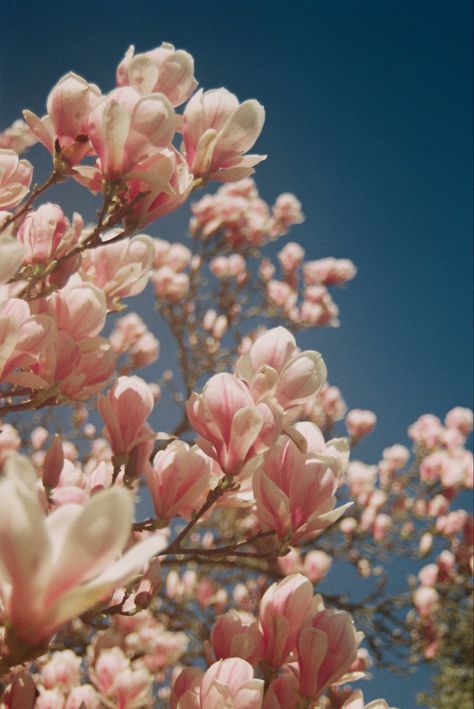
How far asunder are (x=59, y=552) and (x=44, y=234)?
3.10ft

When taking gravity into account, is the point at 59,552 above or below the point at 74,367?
below

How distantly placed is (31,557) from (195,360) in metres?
3.94

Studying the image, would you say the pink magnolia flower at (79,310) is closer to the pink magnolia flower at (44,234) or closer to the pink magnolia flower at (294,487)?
the pink magnolia flower at (44,234)

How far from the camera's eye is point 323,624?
50.4 inches

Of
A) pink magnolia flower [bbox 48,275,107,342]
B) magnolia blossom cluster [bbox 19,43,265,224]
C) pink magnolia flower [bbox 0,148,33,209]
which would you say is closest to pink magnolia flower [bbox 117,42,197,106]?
magnolia blossom cluster [bbox 19,43,265,224]

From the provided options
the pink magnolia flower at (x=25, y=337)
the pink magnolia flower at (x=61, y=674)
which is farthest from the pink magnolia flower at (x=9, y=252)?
the pink magnolia flower at (x=61, y=674)

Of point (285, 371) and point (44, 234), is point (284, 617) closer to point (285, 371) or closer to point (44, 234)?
point (285, 371)

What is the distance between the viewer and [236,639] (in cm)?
128

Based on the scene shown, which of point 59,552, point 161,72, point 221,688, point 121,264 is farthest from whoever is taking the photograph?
point 121,264

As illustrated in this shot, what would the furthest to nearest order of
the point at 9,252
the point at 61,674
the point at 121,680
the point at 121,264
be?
the point at 61,674 < the point at 121,680 < the point at 121,264 < the point at 9,252

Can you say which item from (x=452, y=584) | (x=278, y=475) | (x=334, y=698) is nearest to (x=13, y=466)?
(x=278, y=475)

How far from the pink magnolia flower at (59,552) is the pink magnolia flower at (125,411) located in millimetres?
722

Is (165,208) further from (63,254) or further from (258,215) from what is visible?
(258,215)

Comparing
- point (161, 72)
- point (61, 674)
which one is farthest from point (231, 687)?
point (61, 674)
